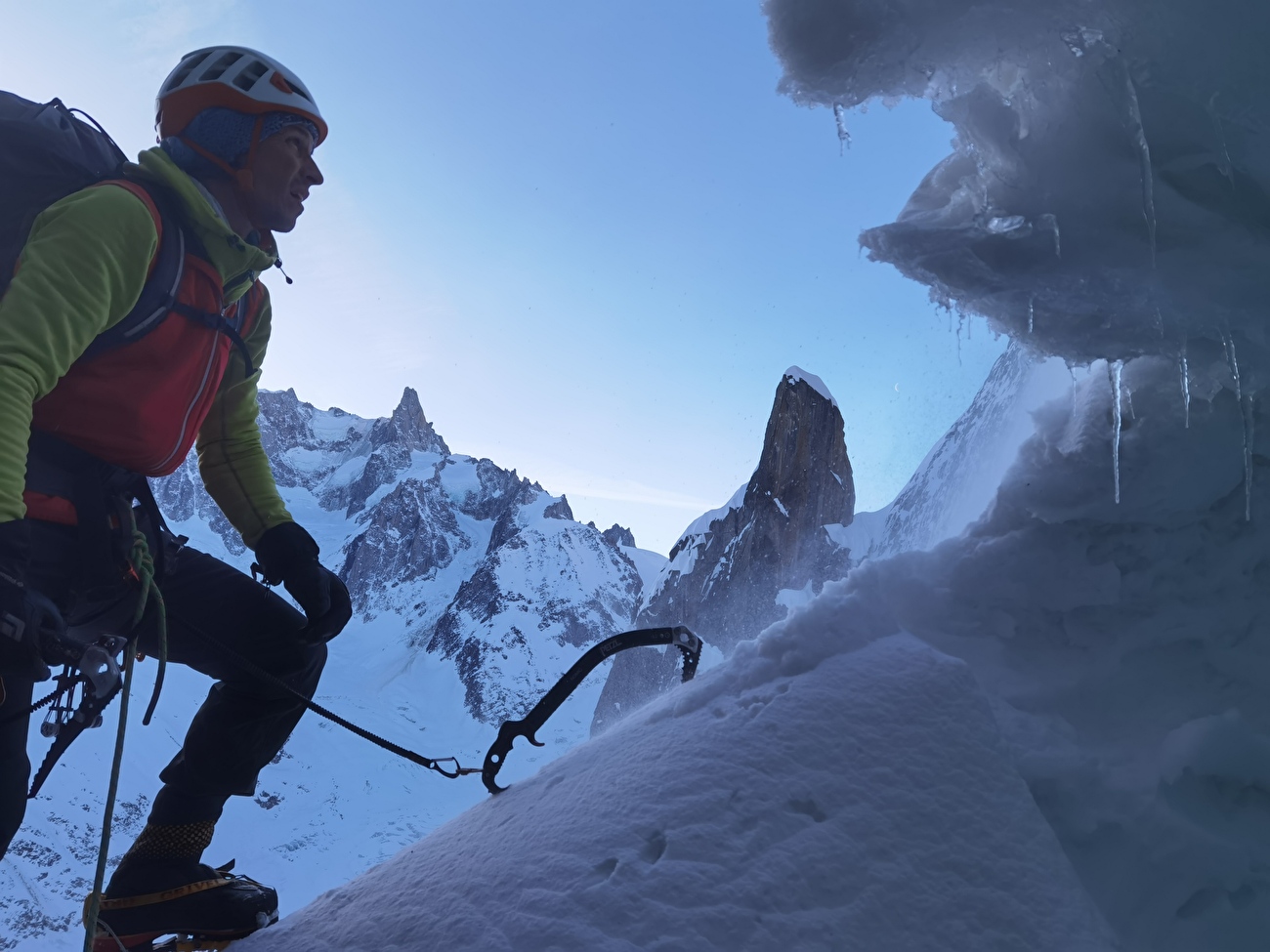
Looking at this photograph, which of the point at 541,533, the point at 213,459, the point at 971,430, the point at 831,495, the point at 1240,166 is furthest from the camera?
the point at 541,533

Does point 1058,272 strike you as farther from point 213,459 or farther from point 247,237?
point 213,459

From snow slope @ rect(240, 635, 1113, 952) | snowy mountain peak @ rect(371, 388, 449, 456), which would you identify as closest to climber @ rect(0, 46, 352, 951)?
snow slope @ rect(240, 635, 1113, 952)

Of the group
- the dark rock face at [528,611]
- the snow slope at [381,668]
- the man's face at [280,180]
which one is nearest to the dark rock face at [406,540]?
the snow slope at [381,668]

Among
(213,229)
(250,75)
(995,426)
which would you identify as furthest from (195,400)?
(995,426)

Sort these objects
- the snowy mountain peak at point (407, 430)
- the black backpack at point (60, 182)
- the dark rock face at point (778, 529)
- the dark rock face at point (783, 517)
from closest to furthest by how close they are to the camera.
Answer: the black backpack at point (60, 182) < the dark rock face at point (778, 529) < the dark rock face at point (783, 517) < the snowy mountain peak at point (407, 430)

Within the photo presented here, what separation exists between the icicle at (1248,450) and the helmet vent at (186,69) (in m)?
4.35

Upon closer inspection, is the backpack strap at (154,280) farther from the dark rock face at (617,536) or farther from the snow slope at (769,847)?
the dark rock face at (617,536)

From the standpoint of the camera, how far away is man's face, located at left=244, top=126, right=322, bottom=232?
9.35 ft

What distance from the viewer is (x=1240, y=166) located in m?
2.61

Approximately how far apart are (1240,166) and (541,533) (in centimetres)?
16452

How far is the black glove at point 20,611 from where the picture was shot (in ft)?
5.95

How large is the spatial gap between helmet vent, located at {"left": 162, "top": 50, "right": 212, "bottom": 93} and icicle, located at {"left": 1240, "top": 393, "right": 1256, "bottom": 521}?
435 cm

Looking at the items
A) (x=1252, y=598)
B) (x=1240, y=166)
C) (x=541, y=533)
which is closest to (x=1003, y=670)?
(x=1252, y=598)

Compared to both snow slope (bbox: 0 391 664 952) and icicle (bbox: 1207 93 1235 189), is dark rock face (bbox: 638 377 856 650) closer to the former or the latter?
snow slope (bbox: 0 391 664 952)
